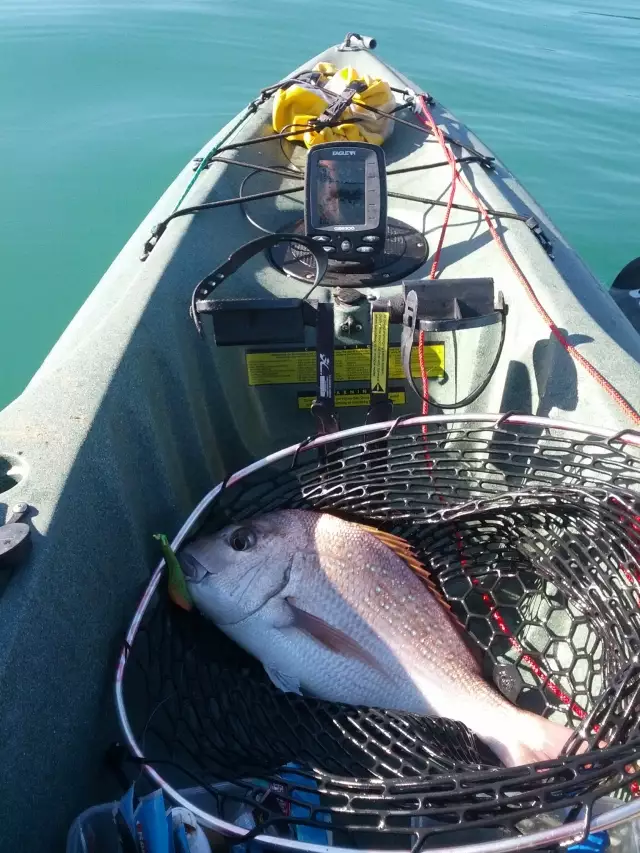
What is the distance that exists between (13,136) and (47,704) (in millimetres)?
6496

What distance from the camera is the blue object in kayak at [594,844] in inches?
51.0

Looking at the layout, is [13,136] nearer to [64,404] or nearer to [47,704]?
[64,404]

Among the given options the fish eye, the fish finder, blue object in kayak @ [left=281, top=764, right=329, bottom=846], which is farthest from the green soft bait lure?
the fish finder

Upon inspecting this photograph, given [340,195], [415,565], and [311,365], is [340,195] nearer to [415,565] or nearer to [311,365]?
[311,365]

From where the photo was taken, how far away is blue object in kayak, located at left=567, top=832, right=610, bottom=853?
4.25 feet

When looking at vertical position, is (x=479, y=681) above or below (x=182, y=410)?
below

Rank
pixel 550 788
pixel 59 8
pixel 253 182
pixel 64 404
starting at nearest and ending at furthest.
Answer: pixel 550 788 < pixel 64 404 < pixel 253 182 < pixel 59 8

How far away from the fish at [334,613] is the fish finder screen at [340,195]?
1181mm

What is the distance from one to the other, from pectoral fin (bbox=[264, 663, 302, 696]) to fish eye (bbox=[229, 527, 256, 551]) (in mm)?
356

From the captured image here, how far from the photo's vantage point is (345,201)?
2451mm

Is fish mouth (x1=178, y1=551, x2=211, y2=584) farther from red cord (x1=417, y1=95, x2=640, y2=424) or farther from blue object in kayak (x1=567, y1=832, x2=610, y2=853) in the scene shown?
red cord (x1=417, y1=95, x2=640, y2=424)

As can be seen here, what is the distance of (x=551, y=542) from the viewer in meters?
1.83

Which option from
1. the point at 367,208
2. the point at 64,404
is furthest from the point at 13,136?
the point at 64,404

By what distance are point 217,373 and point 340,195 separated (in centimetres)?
84
